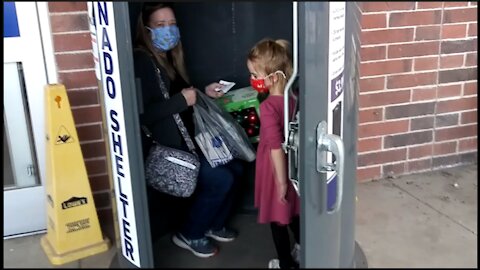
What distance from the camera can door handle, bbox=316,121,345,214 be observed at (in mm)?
1796

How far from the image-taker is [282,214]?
8.34ft

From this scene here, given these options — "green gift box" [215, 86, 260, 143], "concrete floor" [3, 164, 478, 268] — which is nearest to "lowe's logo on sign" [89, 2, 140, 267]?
"concrete floor" [3, 164, 478, 268]

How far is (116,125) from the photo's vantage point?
210cm

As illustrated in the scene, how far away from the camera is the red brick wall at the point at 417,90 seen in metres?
3.53

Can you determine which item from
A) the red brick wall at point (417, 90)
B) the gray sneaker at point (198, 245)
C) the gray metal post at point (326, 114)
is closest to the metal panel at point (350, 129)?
the gray metal post at point (326, 114)

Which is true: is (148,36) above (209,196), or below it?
above

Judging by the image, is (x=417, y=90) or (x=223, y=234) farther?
(x=417, y=90)

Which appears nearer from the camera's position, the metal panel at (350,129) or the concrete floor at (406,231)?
the concrete floor at (406,231)

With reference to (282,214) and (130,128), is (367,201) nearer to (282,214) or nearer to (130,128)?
(282,214)

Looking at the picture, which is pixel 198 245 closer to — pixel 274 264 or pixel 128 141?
pixel 274 264

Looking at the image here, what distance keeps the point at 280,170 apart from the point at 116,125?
704 mm

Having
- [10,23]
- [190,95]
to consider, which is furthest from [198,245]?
[10,23]

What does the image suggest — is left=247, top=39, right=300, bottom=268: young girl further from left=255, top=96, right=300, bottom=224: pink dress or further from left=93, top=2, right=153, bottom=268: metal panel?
left=93, top=2, right=153, bottom=268: metal panel

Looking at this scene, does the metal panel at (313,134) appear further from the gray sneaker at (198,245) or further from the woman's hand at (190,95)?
the woman's hand at (190,95)
